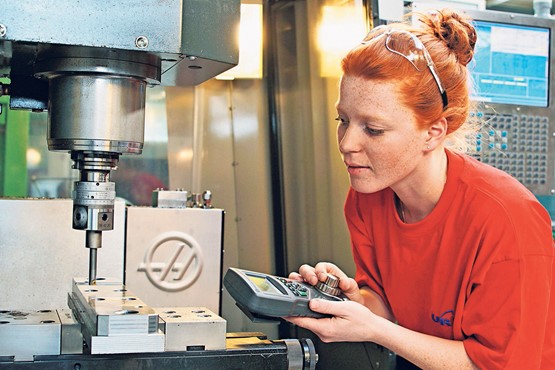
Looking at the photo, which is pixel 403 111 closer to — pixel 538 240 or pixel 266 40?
pixel 538 240

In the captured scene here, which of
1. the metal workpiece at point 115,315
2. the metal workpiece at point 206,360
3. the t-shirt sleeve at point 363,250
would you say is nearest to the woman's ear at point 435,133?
the t-shirt sleeve at point 363,250

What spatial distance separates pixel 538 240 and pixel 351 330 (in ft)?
1.15

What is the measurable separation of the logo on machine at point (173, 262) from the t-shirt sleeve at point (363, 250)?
15.3 inches

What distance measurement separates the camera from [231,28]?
1043 millimetres

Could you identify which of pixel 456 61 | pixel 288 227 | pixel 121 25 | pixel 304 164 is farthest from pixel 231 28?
pixel 288 227

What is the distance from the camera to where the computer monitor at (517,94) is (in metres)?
2.02

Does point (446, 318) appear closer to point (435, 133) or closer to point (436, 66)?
point (435, 133)

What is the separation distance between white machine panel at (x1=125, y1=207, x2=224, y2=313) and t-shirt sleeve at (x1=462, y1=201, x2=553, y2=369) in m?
0.69

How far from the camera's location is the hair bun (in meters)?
1.35

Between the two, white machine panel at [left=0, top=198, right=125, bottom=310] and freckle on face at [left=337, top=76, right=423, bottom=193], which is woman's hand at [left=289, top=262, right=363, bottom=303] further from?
white machine panel at [left=0, top=198, right=125, bottom=310]

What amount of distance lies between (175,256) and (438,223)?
0.65m

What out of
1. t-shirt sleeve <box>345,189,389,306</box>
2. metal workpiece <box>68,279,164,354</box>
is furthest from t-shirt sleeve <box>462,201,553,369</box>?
metal workpiece <box>68,279,164,354</box>

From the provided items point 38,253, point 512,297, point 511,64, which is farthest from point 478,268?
point 511,64

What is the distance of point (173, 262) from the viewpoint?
1704 millimetres
